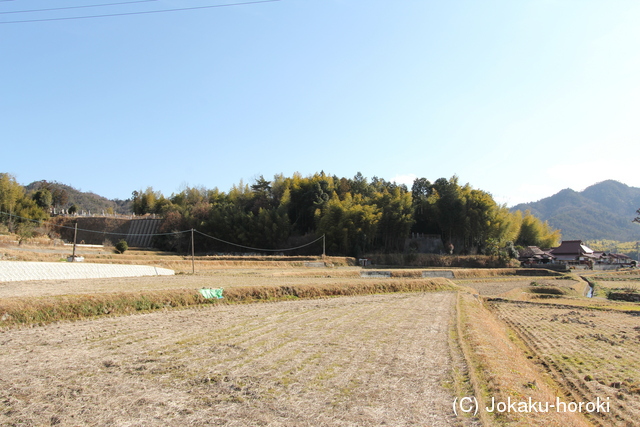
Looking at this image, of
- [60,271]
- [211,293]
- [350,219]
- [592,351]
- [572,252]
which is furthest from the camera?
[572,252]

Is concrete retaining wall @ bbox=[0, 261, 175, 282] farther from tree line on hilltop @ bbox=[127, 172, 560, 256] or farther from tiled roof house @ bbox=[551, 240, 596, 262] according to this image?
tiled roof house @ bbox=[551, 240, 596, 262]

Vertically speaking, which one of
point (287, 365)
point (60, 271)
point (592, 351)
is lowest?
point (592, 351)

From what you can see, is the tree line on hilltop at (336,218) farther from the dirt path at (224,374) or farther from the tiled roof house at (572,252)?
the dirt path at (224,374)

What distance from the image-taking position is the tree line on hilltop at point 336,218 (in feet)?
155

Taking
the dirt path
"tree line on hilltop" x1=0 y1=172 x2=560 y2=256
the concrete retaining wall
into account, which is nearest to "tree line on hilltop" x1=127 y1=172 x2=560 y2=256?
"tree line on hilltop" x1=0 y1=172 x2=560 y2=256

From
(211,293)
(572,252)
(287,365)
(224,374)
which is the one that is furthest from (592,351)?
(572,252)

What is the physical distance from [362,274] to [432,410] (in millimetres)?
29905

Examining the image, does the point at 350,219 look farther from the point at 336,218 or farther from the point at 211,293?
the point at 211,293

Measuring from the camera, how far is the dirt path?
464 centimetres

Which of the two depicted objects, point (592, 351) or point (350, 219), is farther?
point (350, 219)

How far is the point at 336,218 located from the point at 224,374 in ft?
139

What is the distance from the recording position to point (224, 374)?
6121 millimetres

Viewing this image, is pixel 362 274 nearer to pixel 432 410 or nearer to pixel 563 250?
pixel 432 410

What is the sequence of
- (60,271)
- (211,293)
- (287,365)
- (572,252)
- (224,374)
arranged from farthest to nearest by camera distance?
(572,252) < (60,271) < (211,293) < (287,365) < (224,374)
